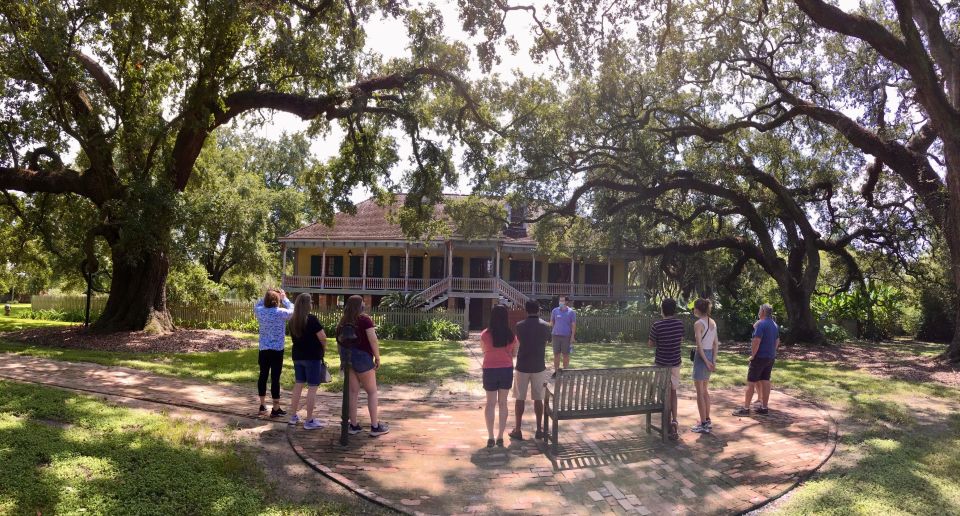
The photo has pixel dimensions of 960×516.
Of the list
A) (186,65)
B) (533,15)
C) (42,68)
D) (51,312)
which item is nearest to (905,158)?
(533,15)

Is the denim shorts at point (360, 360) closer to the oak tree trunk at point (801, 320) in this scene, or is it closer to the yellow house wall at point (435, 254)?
the oak tree trunk at point (801, 320)

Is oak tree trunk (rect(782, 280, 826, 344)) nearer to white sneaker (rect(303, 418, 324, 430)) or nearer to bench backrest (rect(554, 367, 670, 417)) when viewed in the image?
bench backrest (rect(554, 367, 670, 417))

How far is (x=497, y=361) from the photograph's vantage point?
6.89 metres

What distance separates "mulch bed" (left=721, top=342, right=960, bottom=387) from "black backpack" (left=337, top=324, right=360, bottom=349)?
12542mm

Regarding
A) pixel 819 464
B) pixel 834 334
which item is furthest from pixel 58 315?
pixel 834 334

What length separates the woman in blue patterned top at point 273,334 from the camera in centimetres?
754

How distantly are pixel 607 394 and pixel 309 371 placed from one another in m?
3.58

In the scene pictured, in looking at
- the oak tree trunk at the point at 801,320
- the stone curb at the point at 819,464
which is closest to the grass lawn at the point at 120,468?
the stone curb at the point at 819,464

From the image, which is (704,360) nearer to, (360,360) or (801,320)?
(360,360)

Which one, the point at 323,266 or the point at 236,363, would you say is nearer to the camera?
the point at 236,363

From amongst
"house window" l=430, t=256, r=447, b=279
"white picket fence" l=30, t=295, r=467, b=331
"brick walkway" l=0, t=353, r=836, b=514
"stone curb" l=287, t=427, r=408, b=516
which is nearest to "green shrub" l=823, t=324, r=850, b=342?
"white picket fence" l=30, t=295, r=467, b=331

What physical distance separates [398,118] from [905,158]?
50.6 ft

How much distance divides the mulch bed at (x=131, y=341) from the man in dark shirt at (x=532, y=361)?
11.4 metres

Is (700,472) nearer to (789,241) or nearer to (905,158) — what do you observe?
(905,158)
